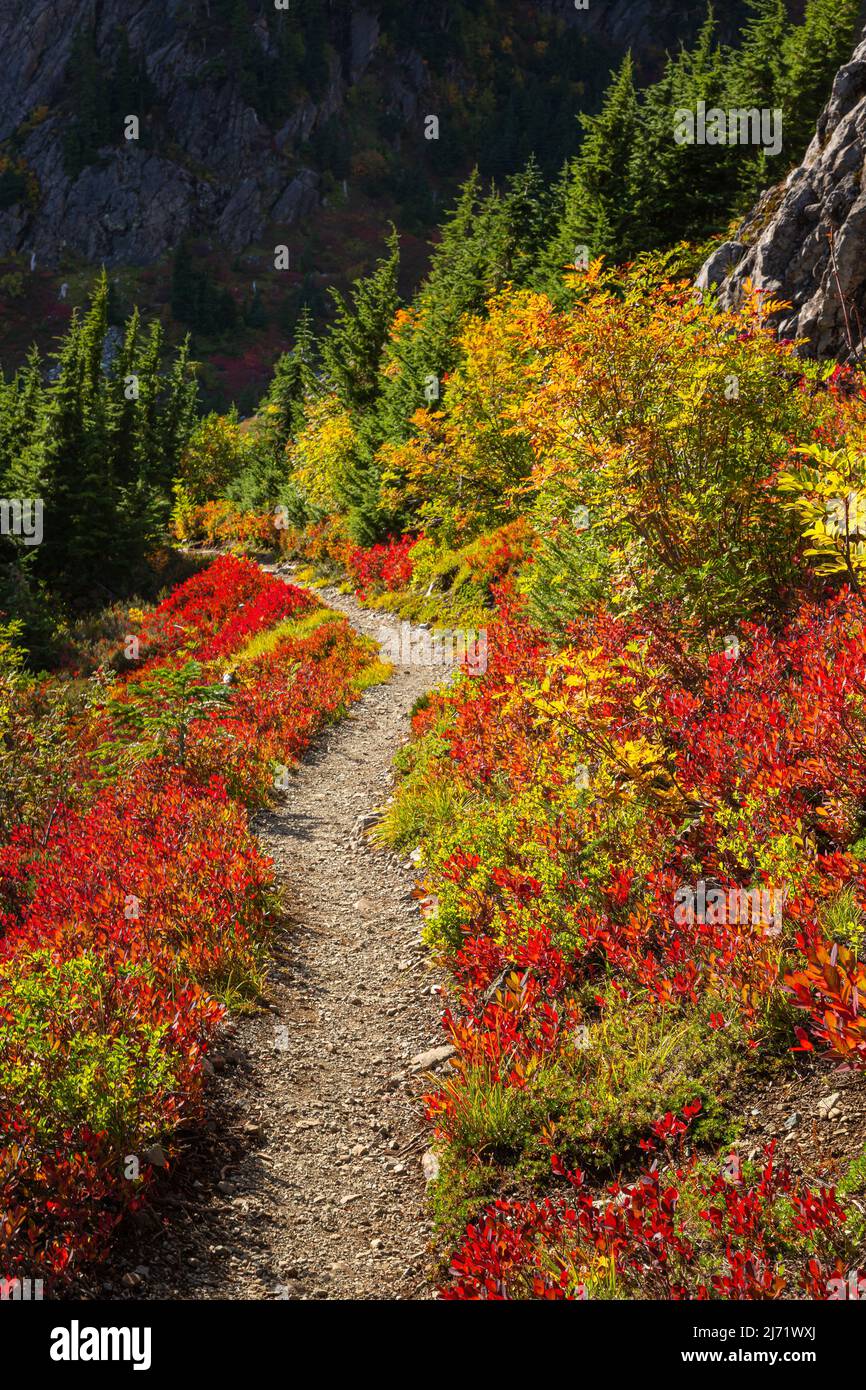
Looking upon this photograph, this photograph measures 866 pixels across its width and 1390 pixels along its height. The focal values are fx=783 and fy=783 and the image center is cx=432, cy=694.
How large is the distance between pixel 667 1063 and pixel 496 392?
54.2ft

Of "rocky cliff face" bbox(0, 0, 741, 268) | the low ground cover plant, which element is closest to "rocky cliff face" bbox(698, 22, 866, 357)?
the low ground cover plant

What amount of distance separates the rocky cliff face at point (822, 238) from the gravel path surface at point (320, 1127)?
489 inches

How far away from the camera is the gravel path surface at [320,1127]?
152 inches

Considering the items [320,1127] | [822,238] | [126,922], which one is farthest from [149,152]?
[320,1127]

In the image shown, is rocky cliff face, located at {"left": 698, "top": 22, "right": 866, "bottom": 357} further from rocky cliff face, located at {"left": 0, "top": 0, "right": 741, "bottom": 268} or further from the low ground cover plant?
rocky cliff face, located at {"left": 0, "top": 0, "right": 741, "bottom": 268}

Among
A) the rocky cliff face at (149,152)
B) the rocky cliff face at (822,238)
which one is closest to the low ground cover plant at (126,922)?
the rocky cliff face at (822,238)

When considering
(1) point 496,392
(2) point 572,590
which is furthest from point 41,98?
(2) point 572,590

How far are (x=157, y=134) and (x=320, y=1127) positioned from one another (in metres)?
154

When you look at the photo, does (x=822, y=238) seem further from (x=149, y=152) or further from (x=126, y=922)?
(x=149, y=152)

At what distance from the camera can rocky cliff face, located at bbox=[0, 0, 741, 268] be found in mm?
113812

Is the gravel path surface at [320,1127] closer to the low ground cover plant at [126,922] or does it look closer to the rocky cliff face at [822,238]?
the low ground cover plant at [126,922]

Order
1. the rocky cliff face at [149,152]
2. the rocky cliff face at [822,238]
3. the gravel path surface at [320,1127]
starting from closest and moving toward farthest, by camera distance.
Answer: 1. the gravel path surface at [320,1127]
2. the rocky cliff face at [822,238]
3. the rocky cliff face at [149,152]

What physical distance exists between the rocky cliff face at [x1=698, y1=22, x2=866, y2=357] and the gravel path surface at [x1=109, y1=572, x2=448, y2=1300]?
40.8 feet

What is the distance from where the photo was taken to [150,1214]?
13.1 ft
